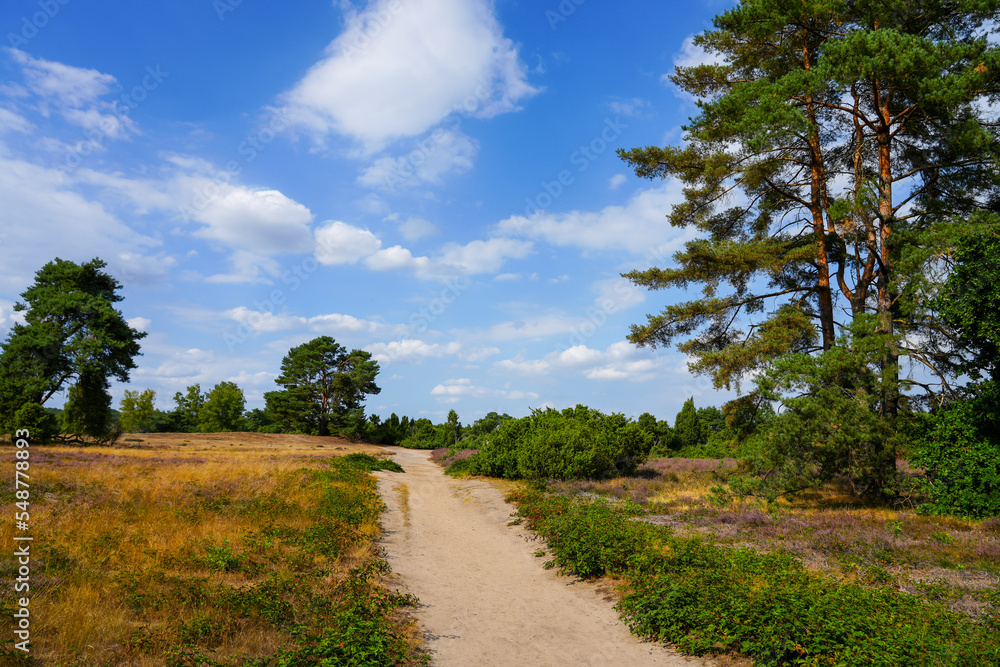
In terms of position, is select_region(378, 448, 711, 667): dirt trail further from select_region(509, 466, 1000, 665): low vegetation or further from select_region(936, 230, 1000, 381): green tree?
select_region(936, 230, 1000, 381): green tree

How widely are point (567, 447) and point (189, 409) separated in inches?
3073

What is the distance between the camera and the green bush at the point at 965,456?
40.5ft

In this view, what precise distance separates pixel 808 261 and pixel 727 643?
16705 mm

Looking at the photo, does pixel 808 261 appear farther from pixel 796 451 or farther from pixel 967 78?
pixel 796 451

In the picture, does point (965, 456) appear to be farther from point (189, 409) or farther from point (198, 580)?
point (189, 409)

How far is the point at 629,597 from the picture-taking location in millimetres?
7660

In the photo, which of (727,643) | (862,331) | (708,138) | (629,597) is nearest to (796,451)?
(862,331)

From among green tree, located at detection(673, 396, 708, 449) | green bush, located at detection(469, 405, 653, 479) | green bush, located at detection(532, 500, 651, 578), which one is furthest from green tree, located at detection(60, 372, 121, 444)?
green tree, located at detection(673, 396, 708, 449)

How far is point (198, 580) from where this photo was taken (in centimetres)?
707

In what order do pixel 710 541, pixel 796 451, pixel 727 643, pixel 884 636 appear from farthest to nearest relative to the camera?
pixel 796 451, pixel 710 541, pixel 727 643, pixel 884 636

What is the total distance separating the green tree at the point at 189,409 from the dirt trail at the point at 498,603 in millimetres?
75523

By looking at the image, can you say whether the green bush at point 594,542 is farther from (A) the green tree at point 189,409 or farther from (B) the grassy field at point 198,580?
(A) the green tree at point 189,409

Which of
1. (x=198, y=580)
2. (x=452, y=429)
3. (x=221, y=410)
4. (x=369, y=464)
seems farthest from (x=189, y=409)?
(x=198, y=580)

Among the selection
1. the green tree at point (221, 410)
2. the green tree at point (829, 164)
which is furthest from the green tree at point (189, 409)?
the green tree at point (829, 164)
